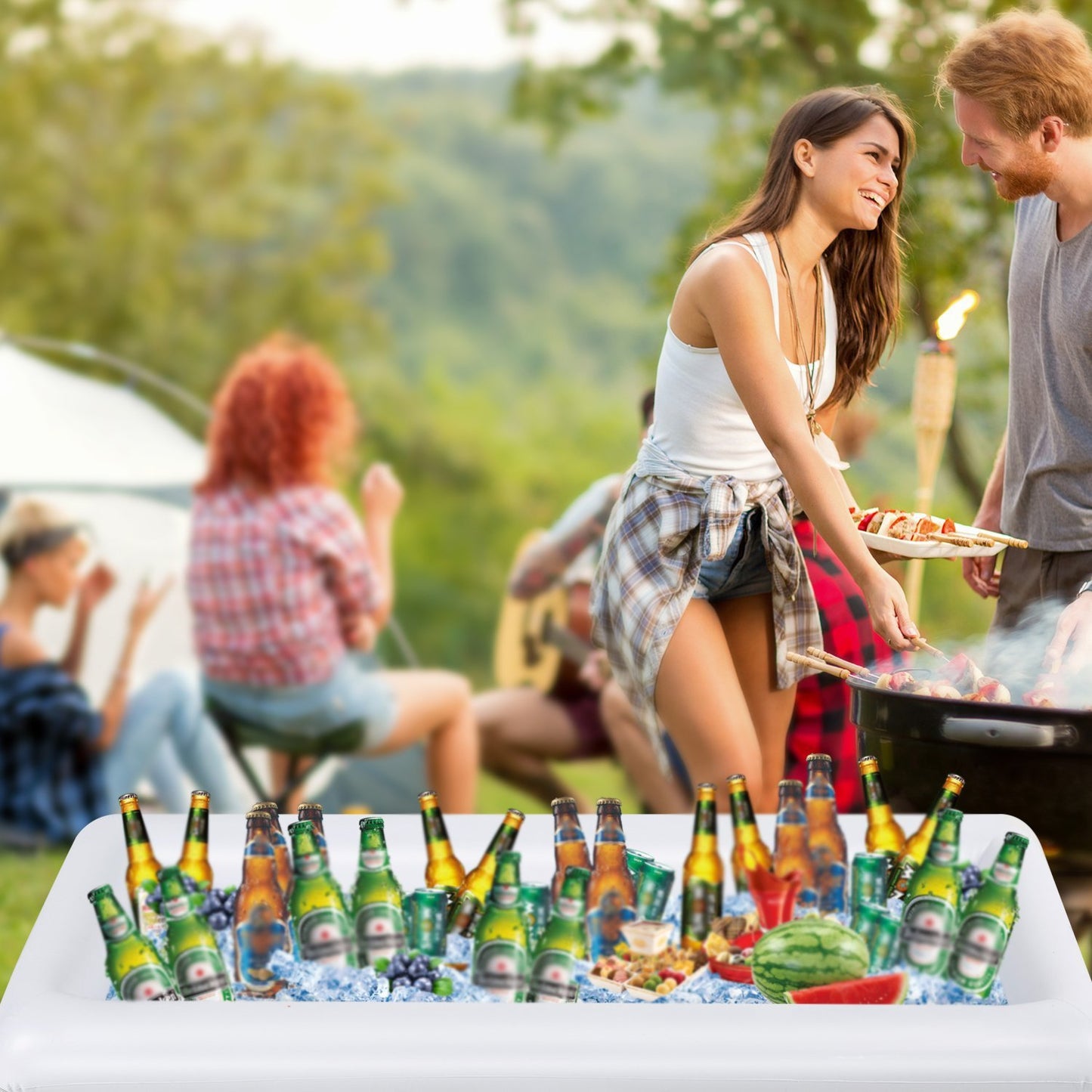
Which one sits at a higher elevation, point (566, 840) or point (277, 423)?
point (277, 423)

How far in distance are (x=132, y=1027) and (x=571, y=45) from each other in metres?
4.39

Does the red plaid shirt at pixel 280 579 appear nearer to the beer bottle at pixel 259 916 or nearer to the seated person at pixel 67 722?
the seated person at pixel 67 722

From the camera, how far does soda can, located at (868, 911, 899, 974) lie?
1.63 m

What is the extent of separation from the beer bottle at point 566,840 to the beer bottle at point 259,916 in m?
0.32

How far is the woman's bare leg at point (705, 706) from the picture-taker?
2066 mm

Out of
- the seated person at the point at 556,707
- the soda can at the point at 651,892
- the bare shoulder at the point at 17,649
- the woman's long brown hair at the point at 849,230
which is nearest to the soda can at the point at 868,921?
the soda can at the point at 651,892

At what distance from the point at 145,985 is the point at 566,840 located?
1.63 feet

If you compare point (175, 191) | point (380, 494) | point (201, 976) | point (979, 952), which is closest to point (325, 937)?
point (201, 976)

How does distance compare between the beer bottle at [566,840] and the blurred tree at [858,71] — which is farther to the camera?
the blurred tree at [858,71]

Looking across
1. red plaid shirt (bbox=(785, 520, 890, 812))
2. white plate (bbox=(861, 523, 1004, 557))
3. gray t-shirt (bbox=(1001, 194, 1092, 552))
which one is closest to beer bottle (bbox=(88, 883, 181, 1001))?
white plate (bbox=(861, 523, 1004, 557))

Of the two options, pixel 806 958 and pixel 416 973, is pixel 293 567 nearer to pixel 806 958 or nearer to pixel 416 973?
pixel 416 973

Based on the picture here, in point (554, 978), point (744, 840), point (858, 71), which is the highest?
point (858, 71)

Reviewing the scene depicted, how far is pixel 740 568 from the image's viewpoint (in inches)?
84.8

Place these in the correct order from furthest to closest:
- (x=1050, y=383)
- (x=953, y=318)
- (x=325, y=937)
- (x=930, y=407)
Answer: (x=930, y=407), (x=953, y=318), (x=1050, y=383), (x=325, y=937)
